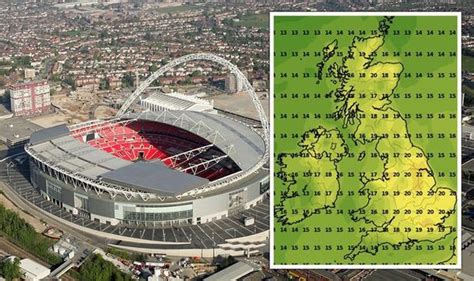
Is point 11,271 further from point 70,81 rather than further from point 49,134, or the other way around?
point 70,81

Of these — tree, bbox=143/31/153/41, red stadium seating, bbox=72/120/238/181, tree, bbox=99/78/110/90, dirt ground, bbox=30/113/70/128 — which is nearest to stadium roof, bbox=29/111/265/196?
red stadium seating, bbox=72/120/238/181

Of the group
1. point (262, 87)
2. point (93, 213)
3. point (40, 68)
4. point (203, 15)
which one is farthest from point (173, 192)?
point (203, 15)

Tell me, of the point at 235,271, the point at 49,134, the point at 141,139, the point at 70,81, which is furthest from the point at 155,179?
the point at 70,81

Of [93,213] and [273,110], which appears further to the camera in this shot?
[93,213]

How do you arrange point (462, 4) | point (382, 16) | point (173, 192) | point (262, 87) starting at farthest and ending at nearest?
point (462, 4) → point (262, 87) → point (173, 192) → point (382, 16)

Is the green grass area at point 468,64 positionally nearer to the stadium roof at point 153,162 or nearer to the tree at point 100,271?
the stadium roof at point 153,162

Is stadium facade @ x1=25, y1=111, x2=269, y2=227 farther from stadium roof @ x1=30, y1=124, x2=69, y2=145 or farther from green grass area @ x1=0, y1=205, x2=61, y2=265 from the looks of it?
green grass area @ x1=0, y1=205, x2=61, y2=265

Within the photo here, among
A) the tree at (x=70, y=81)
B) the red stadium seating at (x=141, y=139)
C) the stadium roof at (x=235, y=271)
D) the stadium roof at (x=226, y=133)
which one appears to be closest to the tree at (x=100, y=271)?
the stadium roof at (x=235, y=271)

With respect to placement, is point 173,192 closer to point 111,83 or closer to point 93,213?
point 93,213
